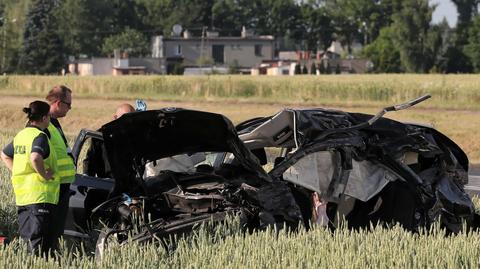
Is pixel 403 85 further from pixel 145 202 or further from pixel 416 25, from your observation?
pixel 416 25

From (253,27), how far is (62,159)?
6264 inches

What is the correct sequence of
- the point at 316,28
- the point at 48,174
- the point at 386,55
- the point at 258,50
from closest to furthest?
the point at 48,174, the point at 386,55, the point at 258,50, the point at 316,28

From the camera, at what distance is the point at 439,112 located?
35.4m

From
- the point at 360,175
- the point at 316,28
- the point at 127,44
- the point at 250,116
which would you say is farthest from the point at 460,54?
the point at 360,175

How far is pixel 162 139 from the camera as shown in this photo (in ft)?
27.6

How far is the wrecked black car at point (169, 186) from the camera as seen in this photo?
7754 mm

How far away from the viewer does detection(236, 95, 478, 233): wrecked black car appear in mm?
8133

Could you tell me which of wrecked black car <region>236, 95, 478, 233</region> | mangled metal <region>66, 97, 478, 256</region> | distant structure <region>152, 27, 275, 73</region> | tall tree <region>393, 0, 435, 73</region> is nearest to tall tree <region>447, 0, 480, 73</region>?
tall tree <region>393, 0, 435, 73</region>

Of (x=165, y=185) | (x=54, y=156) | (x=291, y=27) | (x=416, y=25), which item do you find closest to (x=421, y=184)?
(x=165, y=185)

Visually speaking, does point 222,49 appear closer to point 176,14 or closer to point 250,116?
point 176,14

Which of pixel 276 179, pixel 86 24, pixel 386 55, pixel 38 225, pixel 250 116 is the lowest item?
pixel 386 55

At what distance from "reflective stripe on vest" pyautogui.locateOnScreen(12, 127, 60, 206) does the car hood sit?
2.16 ft

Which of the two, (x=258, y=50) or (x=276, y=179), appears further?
(x=258, y=50)

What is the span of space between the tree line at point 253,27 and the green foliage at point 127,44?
0.51ft
